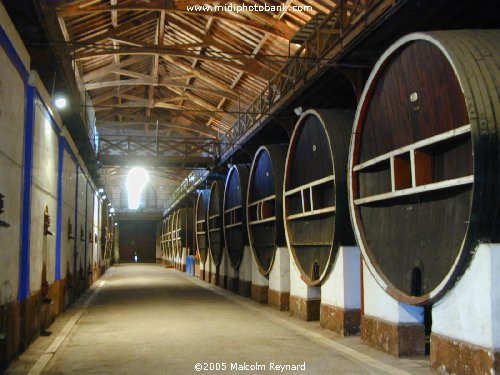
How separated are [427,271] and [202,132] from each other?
24.3 metres

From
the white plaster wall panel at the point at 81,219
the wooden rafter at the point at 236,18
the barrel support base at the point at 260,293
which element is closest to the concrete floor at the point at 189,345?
the barrel support base at the point at 260,293

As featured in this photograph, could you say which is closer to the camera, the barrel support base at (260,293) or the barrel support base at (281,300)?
the barrel support base at (281,300)

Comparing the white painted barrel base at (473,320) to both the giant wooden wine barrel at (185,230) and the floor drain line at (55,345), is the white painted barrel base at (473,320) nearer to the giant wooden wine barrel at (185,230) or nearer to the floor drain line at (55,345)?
the floor drain line at (55,345)

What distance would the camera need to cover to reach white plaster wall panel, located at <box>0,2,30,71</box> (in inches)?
215

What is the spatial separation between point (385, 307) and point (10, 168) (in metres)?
4.41

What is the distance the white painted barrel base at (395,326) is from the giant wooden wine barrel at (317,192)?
122 centimetres

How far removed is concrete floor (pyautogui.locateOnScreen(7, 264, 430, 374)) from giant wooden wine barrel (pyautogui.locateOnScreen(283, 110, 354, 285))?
1118mm

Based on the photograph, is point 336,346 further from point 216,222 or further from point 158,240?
point 158,240

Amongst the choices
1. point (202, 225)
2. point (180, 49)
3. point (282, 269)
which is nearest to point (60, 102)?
point (180, 49)

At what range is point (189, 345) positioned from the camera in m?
7.02

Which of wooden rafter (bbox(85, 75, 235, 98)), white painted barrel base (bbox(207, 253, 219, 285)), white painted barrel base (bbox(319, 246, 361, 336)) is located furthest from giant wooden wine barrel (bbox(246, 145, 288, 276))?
wooden rafter (bbox(85, 75, 235, 98))

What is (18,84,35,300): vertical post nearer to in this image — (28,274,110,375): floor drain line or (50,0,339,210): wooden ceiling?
(28,274,110,375): floor drain line

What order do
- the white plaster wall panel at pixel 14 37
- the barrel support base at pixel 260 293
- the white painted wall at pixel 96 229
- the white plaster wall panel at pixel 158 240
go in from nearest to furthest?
1. the white plaster wall panel at pixel 14 37
2. the barrel support base at pixel 260 293
3. the white painted wall at pixel 96 229
4. the white plaster wall panel at pixel 158 240

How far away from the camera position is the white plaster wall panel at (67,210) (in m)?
10.8
